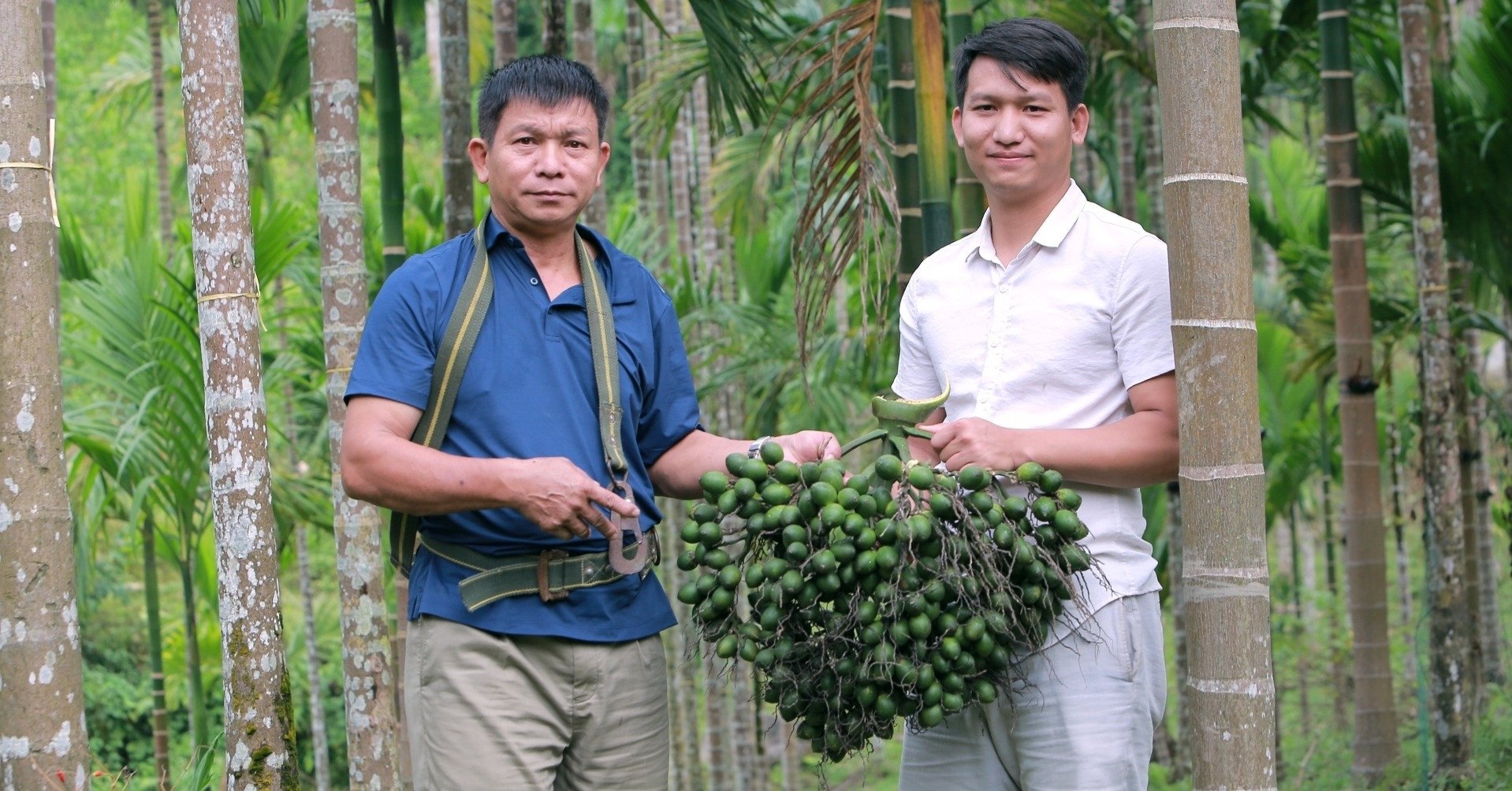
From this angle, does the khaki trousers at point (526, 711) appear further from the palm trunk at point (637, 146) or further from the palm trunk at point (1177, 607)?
the palm trunk at point (637, 146)

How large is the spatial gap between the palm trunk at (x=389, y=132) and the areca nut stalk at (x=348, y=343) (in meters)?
0.52

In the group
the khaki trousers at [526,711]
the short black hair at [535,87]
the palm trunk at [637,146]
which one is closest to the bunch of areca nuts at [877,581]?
the khaki trousers at [526,711]

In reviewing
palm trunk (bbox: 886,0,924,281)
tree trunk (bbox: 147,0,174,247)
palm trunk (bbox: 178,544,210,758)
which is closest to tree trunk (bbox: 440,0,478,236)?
palm trunk (bbox: 886,0,924,281)

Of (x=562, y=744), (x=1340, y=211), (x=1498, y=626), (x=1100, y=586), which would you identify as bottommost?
(x=1498, y=626)

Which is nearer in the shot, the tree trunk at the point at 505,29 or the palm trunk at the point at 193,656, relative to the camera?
the tree trunk at the point at 505,29

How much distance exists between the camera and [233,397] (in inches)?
116

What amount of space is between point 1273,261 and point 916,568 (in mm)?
17701

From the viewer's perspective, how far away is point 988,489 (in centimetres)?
211

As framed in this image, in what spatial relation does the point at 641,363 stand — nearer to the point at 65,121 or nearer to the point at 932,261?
the point at 932,261

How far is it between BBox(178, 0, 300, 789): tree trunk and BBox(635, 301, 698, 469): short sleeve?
2.87 feet

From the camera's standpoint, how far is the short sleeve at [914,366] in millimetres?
2529

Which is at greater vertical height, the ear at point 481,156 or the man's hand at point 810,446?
the ear at point 481,156

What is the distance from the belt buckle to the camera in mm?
2387

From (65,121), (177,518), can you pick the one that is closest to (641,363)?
(177,518)
